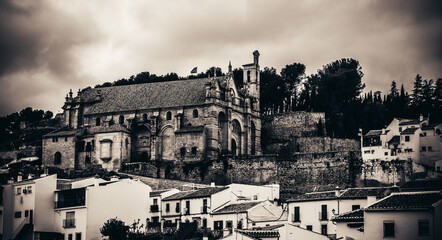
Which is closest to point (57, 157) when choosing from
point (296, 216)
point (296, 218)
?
point (296, 216)

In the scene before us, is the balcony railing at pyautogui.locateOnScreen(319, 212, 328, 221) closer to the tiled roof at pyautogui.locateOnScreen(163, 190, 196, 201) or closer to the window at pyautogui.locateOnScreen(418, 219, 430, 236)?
the tiled roof at pyautogui.locateOnScreen(163, 190, 196, 201)

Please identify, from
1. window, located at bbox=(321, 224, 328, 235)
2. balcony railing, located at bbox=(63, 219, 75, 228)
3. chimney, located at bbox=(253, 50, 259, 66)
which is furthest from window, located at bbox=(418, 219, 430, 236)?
chimney, located at bbox=(253, 50, 259, 66)

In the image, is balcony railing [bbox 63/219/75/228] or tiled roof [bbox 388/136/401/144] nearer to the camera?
balcony railing [bbox 63/219/75/228]

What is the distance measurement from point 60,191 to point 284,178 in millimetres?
34690

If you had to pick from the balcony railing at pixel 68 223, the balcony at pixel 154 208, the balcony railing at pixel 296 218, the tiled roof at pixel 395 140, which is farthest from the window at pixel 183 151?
the balcony railing at pixel 296 218

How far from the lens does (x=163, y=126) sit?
120812 mm

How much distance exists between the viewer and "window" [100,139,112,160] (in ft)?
386

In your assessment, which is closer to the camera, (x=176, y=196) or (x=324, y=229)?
(x=324, y=229)

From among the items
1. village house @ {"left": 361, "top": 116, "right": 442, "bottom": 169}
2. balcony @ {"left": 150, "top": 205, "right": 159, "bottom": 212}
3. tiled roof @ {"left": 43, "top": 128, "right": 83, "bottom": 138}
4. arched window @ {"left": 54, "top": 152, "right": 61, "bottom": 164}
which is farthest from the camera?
tiled roof @ {"left": 43, "top": 128, "right": 83, "bottom": 138}

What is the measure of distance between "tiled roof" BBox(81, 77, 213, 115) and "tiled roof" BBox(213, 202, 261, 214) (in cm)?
3836

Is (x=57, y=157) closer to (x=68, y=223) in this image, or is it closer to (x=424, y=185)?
(x=68, y=223)

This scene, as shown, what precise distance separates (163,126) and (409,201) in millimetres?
67648

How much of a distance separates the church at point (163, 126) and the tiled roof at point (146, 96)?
14 cm

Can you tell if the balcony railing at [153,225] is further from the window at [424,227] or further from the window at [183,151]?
the window at [424,227]
